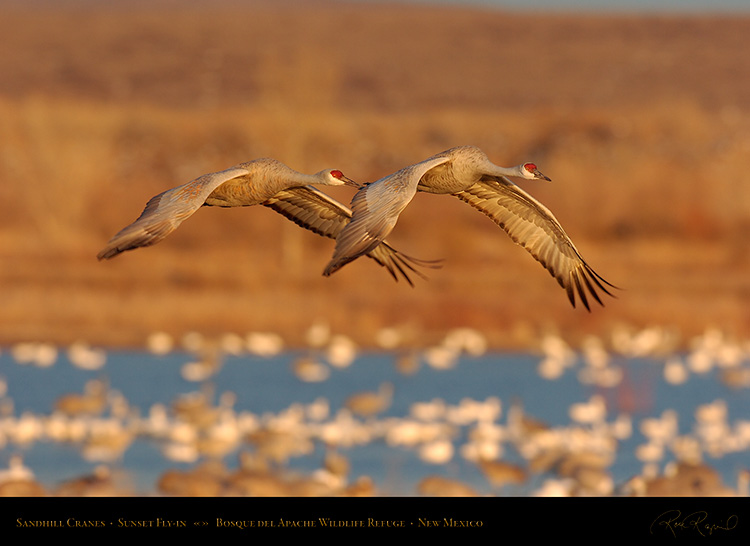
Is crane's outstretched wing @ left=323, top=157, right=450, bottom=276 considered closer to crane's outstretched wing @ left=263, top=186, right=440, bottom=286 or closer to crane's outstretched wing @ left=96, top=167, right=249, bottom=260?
crane's outstretched wing @ left=96, top=167, right=249, bottom=260

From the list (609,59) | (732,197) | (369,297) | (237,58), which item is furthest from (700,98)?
(369,297)

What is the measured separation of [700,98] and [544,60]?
13.0 metres

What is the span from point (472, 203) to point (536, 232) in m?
0.41

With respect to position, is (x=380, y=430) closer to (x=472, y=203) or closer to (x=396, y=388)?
(x=396, y=388)

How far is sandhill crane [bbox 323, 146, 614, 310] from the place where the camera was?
6.66m

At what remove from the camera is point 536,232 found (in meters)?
8.54

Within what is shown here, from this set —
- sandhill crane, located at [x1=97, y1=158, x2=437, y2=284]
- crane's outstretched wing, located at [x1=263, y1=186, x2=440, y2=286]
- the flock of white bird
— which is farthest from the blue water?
sandhill crane, located at [x1=97, y1=158, x2=437, y2=284]

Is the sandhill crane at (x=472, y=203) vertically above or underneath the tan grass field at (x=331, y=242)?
underneath

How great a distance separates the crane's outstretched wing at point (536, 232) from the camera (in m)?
8.35

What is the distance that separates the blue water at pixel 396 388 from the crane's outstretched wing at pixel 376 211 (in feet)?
38.2

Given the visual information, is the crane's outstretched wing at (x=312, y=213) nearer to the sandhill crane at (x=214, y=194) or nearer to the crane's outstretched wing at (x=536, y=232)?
the sandhill crane at (x=214, y=194)

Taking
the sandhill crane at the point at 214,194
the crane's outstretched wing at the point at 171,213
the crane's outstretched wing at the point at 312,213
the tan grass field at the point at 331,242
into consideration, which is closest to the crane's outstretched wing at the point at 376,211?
the sandhill crane at the point at 214,194

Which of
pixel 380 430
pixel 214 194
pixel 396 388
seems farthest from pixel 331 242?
pixel 214 194

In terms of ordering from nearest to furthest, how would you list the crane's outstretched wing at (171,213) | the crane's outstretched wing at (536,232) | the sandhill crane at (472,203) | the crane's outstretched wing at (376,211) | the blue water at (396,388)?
1. the crane's outstretched wing at (376,211)
2. the sandhill crane at (472,203)
3. the crane's outstretched wing at (171,213)
4. the crane's outstretched wing at (536,232)
5. the blue water at (396,388)
